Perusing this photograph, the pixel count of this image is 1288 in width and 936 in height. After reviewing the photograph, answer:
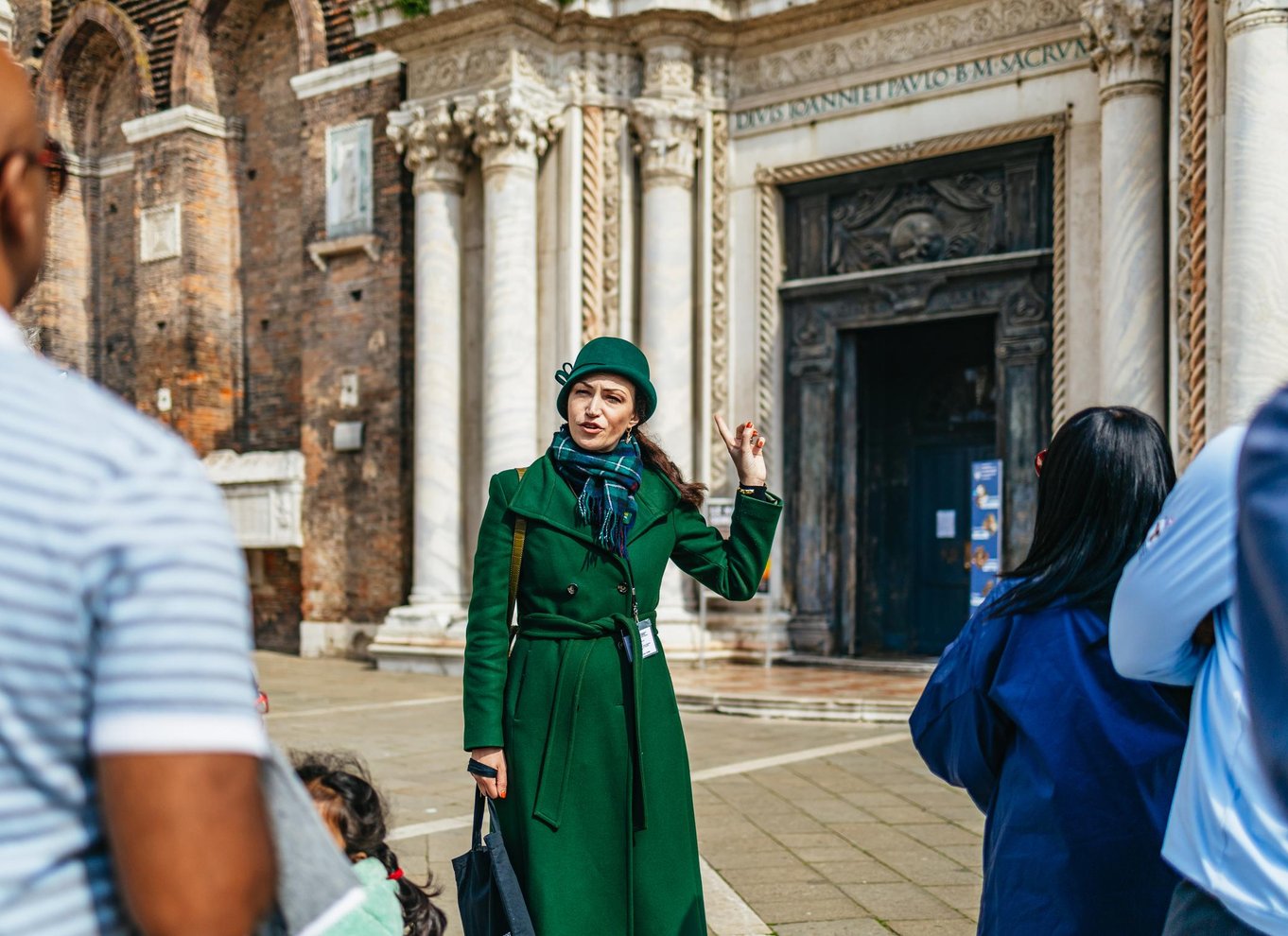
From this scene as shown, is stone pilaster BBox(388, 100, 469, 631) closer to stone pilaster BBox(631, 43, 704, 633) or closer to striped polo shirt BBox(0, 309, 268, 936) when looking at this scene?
stone pilaster BBox(631, 43, 704, 633)

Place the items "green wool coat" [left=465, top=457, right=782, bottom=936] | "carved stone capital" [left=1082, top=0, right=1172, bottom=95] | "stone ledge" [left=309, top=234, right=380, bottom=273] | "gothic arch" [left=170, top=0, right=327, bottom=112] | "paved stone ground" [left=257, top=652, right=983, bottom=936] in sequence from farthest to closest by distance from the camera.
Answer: "gothic arch" [left=170, top=0, right=327, bottom=112], "stone ledge" [left=309, top=234, right=380, bottom=273], "carved stone capital" [left=1082, top=0, right=1172, bottom=95], "paved stone ground" [left=257, top=652, right=983, bottom=936], "green wool coat" [left=465, top=457, right=782, bottom=936]

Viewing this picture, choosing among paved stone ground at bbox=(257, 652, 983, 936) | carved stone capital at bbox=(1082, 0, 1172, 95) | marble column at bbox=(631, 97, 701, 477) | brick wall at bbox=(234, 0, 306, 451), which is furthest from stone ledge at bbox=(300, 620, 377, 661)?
carved stone capital at bbox=(1082, 0, 1172, 95)

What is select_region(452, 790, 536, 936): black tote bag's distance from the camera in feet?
10.4

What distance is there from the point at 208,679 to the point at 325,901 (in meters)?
0.22

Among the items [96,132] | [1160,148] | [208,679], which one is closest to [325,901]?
[208,679]

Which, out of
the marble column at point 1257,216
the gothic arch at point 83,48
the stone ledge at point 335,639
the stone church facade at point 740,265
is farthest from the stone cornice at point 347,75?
the marble column at point 1257,216

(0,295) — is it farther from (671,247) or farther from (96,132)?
(96,132)

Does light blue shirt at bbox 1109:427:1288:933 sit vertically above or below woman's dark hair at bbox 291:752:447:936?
above

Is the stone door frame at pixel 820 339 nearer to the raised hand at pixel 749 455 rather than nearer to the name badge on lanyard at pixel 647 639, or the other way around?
the raised hand at pixel 749 455

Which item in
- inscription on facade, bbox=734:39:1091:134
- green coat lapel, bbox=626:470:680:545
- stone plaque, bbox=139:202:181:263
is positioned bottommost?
green coat lapel, bbox=626:470:680:545

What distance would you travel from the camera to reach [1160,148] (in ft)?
35.8

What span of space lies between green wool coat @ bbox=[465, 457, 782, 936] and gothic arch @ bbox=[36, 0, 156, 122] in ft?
51.8

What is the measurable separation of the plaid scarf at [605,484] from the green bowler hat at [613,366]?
118 millimetres

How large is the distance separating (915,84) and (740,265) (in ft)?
7.65
